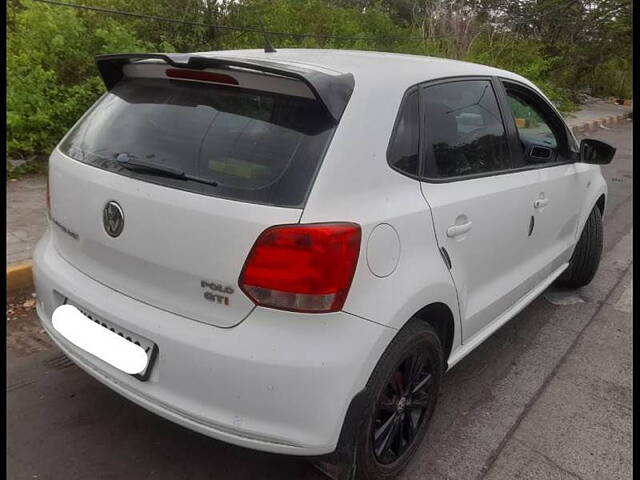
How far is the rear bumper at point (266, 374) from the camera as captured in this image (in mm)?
1708

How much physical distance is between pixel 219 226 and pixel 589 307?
3.23 m

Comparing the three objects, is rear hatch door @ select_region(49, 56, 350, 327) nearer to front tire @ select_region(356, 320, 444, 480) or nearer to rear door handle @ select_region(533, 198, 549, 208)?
front tire @ select_region(356, 320, 444, 480)

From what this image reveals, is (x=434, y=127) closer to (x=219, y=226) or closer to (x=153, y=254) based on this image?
(x=219, y=226)

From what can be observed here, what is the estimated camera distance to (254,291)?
1724mm

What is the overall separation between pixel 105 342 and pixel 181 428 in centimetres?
68

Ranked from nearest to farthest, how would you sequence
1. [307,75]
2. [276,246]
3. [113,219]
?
[276,246] < [307,75] < [113,219]

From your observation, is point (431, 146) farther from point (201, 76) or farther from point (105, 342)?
point (105, 342)

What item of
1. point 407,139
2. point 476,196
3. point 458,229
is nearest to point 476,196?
point 476,196

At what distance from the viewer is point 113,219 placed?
1.96m

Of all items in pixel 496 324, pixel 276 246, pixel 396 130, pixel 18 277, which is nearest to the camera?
pixel 276 246

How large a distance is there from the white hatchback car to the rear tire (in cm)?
184

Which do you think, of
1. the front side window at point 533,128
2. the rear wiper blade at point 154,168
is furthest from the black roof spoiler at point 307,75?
the front side window at point 533,128

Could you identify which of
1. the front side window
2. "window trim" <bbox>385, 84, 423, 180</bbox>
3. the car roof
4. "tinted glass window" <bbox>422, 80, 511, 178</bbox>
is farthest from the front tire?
the front side window

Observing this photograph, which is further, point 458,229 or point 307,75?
point 458,229
